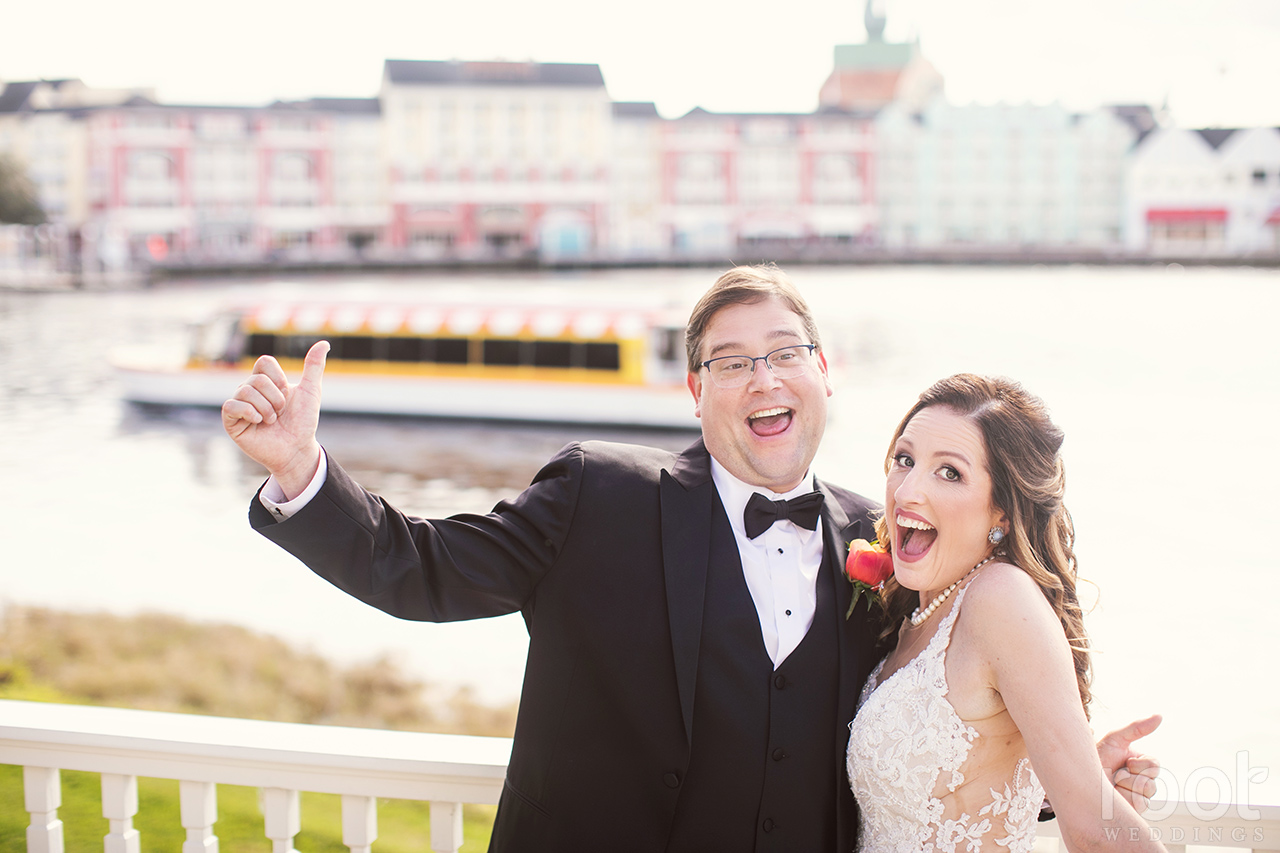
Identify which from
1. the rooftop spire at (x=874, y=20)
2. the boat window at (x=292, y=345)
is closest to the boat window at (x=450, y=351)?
the boat window at (x=292, y=345)

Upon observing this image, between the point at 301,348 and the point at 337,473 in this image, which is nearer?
the point at 337,473

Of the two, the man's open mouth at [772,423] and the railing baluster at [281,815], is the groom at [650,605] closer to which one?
the man's open mouth at [772,423]

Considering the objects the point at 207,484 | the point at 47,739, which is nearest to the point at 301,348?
the point at 207,484

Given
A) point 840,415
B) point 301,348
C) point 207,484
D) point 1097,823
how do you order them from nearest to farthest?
point 1097,823 < point 207,484 < point 301,348 < point 840,415

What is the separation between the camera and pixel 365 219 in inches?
2501

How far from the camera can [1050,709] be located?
1.63 metres

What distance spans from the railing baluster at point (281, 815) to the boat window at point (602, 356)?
14989 millimetres

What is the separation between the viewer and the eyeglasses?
6.71 feet

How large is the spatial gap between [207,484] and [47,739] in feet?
48.4

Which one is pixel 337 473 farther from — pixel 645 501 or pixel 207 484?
pixel 207 484

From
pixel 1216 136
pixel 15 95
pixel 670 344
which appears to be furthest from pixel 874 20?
pixel 670 344

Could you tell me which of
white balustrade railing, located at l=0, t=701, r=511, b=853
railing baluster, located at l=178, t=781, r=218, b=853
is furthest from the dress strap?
railing baluster, located at l=178, t=781, r=218, b=853

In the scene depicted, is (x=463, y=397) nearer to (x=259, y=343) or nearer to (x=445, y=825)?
(x=259, y=343)

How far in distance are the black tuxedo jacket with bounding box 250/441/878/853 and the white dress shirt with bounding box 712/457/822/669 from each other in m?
0.06
